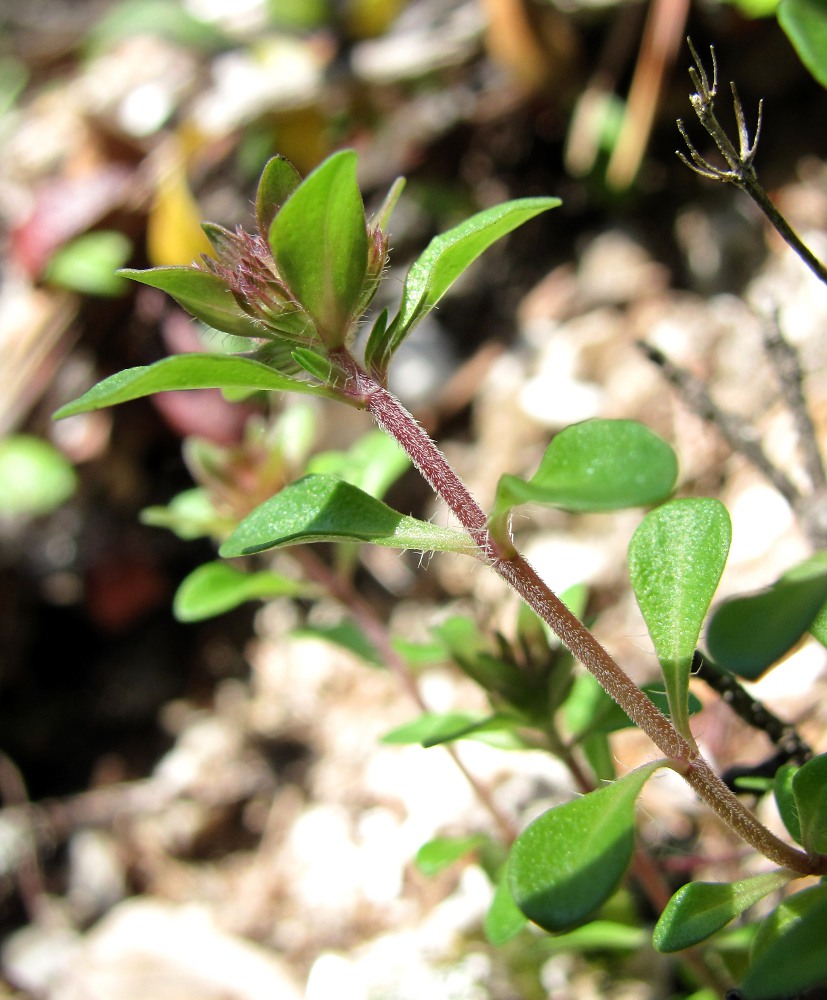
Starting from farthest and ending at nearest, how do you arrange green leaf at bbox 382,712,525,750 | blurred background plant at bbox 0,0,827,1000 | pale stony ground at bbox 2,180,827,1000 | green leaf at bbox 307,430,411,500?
blurred background plant at bbox 0,0,827,1000 → pale stony ground at bbox 2,180,827,1000 → green leaf at bbox 307,430,411,500 → green leaf at bbox 382,712,525,750

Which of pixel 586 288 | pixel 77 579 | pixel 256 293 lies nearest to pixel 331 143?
pixel 586 288

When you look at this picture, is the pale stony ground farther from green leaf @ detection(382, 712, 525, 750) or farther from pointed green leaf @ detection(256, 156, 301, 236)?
pointed green leaf @ detection(256, 156, 301, 236)

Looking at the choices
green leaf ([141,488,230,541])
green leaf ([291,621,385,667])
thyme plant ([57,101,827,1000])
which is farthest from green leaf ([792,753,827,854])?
green leaf ([141,488,230,541])

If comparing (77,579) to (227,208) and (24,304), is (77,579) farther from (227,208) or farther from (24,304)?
(227,208)

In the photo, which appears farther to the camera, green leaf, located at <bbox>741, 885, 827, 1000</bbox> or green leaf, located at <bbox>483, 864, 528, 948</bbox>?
green leaf, located at <bbox>483, 864, 528, 948</bbox>

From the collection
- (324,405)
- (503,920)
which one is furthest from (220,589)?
(324,405)

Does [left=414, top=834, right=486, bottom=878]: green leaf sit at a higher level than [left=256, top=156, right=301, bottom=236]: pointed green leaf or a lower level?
lower

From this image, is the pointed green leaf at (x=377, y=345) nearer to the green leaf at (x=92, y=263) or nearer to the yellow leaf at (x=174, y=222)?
the yellow leaf at (x=174, y=222)
